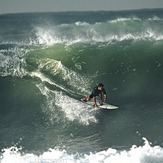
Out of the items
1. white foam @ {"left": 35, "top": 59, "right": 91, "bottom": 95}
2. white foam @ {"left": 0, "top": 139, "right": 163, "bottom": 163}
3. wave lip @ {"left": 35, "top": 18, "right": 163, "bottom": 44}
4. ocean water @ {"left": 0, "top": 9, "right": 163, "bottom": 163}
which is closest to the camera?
white foam @ {"left": 0, "top": 139, "right": 163, "bottom": 163}

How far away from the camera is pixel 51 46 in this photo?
2581cm

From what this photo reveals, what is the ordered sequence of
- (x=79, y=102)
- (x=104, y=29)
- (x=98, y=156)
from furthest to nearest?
(x=104, y=29) → (x=79, y=102) → (x=98, y=156)

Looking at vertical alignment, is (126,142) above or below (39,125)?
below

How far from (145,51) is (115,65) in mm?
2698

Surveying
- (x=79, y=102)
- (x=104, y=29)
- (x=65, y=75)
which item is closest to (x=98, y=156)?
(x=79, y=102)

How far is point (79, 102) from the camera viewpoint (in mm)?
17781

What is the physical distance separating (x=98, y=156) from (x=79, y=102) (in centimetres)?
444

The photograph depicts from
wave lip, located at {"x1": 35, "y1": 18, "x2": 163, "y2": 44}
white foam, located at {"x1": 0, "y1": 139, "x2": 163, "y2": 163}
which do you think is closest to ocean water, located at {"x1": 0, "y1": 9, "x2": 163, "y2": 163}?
white foam, located at {"x1": 0, "y1": 139, "x2": 163, "y2": 163}

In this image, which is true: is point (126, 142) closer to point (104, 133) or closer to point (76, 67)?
point (104, 133)

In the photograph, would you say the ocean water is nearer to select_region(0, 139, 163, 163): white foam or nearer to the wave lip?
select_region(0, 139, 163, 163): white foam

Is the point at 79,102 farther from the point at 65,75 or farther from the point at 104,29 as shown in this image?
the point at 104,29

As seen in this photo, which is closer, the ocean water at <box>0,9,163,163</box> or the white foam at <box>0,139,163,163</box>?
the white foam at <box>0,139,163,163</box>

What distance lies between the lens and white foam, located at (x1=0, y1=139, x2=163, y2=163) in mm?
13276

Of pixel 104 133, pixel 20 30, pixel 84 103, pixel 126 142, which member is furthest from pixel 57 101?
pixel 20 30
